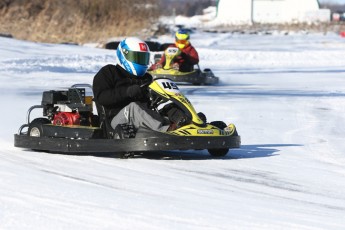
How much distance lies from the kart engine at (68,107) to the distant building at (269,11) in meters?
94.5

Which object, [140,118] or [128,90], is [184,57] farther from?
[140,118]

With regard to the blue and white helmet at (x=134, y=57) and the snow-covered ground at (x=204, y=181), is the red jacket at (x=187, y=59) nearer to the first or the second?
the snow-covered ground at (x=204, y=181)

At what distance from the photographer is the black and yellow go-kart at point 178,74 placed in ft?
67.9

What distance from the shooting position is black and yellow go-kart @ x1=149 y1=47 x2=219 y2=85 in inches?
815

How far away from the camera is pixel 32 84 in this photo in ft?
62.2

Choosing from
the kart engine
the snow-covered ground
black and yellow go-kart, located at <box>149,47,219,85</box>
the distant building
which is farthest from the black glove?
the distant building

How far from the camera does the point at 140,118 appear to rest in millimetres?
9055

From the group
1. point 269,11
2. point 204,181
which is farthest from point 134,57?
point 269,11

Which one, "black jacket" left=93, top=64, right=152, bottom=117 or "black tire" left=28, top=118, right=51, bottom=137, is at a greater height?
"black jacket" left=93, top=64, right=152, bottom=117

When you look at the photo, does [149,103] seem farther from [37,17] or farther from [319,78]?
[37,17]

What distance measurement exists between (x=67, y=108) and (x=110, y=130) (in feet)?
2.44

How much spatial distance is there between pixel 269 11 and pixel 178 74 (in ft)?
287

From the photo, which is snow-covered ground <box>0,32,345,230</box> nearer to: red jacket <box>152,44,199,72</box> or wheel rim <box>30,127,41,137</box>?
wheel rim <box>30,127,41,137</box>

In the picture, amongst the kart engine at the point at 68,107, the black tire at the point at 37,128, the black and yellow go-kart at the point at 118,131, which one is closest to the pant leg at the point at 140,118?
the black and yellow go-kart at the point at 118,131
